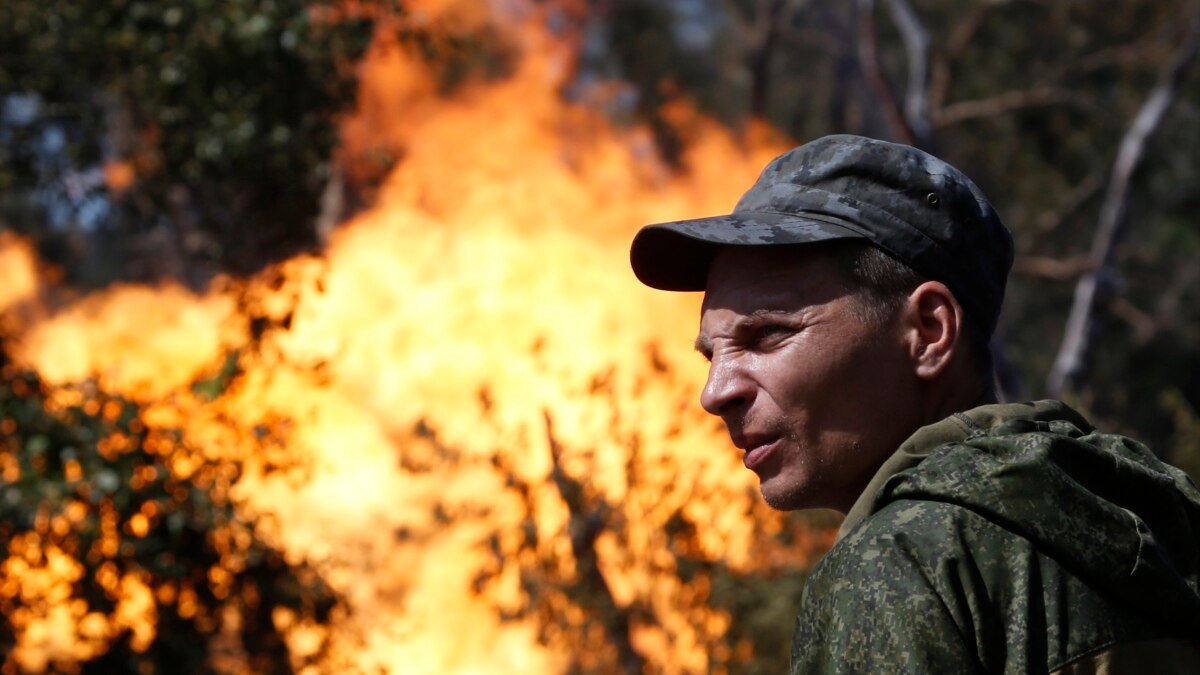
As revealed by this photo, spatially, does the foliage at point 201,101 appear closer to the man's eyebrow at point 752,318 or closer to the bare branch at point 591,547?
the bare branch at point 591,547

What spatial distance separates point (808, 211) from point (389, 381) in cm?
666

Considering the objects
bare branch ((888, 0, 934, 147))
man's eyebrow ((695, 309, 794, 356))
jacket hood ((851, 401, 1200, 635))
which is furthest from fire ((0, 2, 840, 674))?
jacket hood ((851, 401, 1200, 635))

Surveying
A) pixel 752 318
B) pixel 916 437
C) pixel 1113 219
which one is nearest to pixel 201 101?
pixel 752 318

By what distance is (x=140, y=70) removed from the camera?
22.7ft

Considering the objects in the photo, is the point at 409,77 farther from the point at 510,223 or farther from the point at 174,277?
the point at 174,277

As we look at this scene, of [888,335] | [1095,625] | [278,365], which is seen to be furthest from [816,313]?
[278,365]

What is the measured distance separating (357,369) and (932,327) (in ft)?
21.7

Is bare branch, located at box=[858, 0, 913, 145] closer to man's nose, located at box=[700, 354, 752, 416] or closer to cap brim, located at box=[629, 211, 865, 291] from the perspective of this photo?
cap brim, located at box=[629, 211, 865, 291]

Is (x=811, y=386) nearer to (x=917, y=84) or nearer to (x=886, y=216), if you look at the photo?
(x=886, y=216)

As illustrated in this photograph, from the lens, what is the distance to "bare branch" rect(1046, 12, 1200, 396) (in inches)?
563

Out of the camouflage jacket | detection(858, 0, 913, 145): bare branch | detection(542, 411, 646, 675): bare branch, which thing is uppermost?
detection(858, 0, 913, 145): bare branch

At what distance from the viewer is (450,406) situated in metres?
8.59

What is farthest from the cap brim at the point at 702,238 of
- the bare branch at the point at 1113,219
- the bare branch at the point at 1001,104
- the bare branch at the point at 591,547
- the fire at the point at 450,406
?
the bare branch at the point at 1113,219

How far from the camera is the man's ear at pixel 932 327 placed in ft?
6.18
